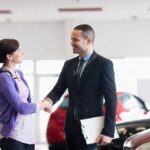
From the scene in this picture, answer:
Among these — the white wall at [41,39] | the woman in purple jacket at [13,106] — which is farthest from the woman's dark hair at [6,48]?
the white wall at [41,39]

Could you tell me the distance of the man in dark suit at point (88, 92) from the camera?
254cm

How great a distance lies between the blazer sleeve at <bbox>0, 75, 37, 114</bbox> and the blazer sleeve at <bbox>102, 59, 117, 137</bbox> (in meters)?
0.51

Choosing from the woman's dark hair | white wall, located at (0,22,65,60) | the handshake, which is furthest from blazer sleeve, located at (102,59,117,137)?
white wall, located at (0,22,65,60)

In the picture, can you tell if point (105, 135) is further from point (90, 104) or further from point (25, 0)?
point (25, 0)

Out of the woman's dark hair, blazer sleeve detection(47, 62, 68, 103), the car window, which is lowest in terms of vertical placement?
the car window

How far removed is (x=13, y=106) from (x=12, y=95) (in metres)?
0.07

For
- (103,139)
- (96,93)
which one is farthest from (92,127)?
(96,93)

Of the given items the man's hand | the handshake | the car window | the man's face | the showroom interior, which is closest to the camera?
A: the man's hand

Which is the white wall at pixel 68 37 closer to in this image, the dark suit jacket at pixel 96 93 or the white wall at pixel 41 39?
the white wall at pixel 41 39

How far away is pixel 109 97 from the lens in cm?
254

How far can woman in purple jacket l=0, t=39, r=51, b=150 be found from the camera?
2.56 meters

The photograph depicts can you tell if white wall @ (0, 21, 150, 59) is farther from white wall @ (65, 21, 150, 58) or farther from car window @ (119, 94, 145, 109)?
car window @ (119, 94, 145, 109)

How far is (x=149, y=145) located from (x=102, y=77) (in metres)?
0.78

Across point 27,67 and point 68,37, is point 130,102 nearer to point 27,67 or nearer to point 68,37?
point 68,37
